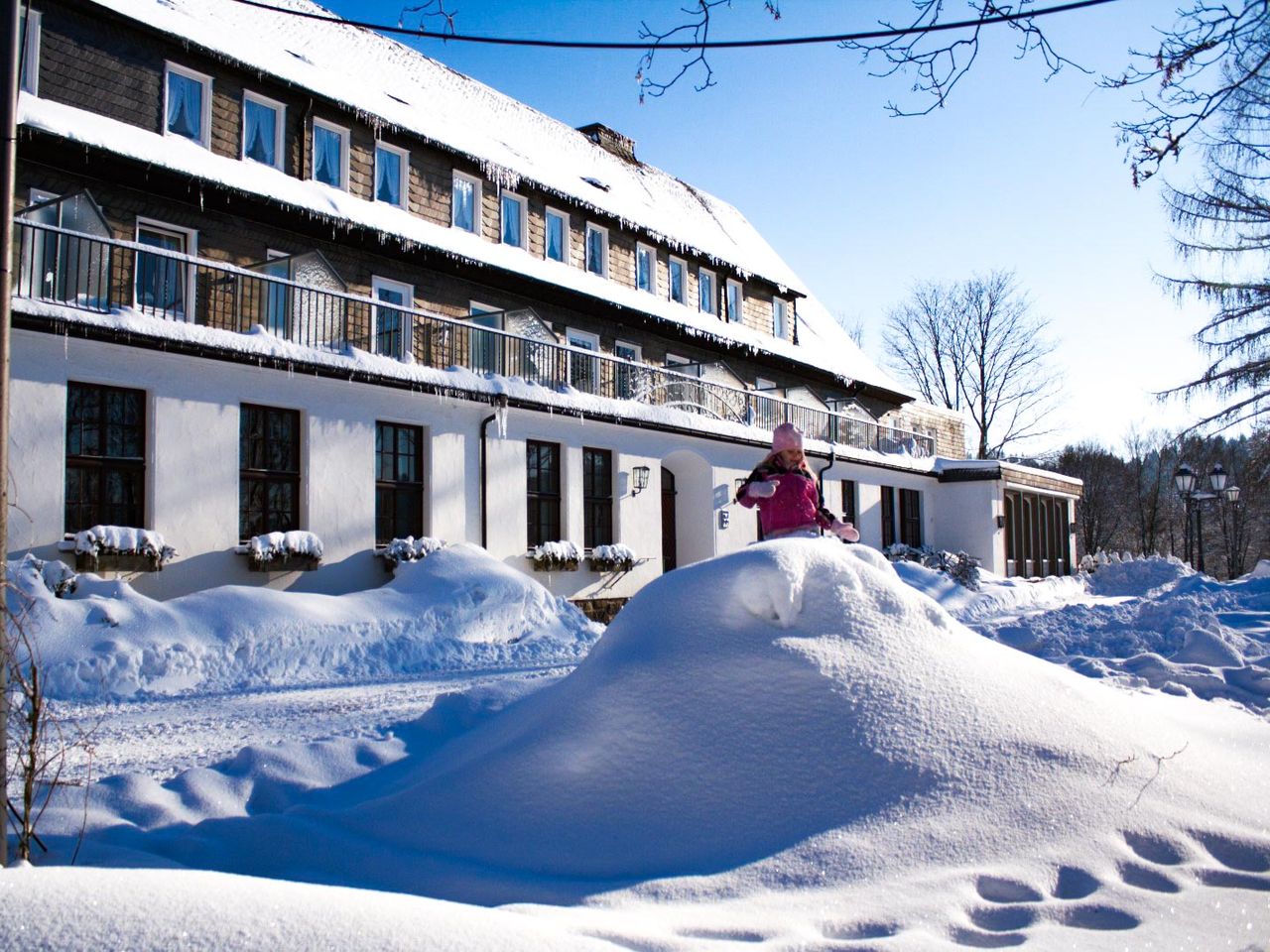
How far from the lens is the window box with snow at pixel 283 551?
1334cm

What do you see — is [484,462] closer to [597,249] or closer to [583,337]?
[583,337]

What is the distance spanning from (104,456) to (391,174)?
8.96 meters

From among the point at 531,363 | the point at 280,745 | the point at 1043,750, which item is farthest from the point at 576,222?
the point at 1043,750

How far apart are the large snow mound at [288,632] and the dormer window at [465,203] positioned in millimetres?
8762

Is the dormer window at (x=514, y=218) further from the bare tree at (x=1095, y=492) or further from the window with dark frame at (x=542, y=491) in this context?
the bare tree at (x=1095, y=492)

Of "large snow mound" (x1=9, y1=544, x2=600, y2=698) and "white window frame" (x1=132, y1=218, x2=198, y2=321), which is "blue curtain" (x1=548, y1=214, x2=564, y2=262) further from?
"large snow mound" (x1=9, y1=544, x2=600, y2=698)

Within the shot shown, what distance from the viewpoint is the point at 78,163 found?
549 inches

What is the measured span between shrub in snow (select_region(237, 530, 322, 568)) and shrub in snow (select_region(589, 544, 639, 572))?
5.94 metres

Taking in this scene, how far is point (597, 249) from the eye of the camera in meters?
24.1

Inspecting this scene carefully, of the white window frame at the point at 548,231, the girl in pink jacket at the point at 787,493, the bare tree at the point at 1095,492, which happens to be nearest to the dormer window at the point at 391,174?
the white window frame at the point at 548,231

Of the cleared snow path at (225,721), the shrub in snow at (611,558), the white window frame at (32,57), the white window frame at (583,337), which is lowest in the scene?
the cleared snow path at (225,721)

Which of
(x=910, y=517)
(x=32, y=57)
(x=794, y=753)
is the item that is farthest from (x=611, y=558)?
(x=910, y=517)

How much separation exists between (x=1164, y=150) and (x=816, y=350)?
28.1 m

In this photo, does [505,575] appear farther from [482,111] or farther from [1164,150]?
[482,111]
